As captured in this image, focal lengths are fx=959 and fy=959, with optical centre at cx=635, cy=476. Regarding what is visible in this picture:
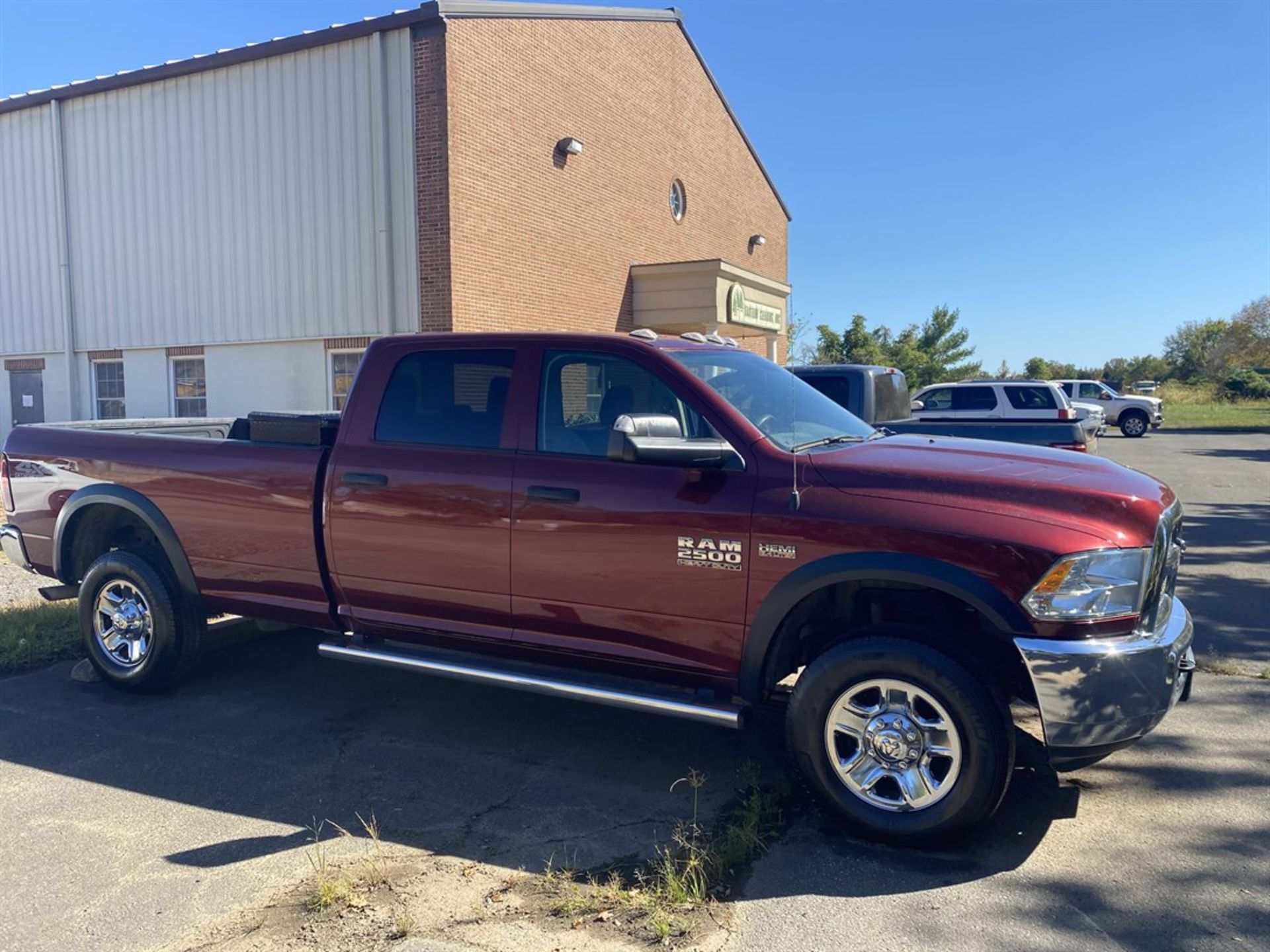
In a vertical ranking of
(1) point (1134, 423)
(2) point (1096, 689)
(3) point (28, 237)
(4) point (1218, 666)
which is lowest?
(4) point (1218, 666)

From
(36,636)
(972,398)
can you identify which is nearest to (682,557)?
(36,636)

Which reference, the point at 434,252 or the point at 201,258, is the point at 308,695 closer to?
the point at 434,252

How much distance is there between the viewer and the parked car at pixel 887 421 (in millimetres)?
9203

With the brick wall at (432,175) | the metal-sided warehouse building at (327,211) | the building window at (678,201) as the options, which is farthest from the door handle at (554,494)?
the building window at (678,201)

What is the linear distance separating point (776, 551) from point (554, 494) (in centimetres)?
105

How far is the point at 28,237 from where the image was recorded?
717 inches

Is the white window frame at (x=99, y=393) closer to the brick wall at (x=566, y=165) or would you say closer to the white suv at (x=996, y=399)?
the brick wall at (x=566, y=165)

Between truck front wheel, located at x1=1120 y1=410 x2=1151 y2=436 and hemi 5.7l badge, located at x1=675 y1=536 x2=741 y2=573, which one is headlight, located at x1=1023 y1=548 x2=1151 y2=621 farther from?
truck front wheel, located at x1=1120 y1=410 x2=1151 y2=436

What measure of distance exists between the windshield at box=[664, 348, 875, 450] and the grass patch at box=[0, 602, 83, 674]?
474cm

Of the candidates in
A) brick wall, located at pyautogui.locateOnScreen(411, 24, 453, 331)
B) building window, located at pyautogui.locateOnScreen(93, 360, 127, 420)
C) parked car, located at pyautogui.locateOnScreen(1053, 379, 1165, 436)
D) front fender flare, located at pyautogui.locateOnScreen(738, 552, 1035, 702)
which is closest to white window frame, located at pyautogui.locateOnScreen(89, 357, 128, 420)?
building window, located at pyautogui.locateOnScreen(93, 360, 127, 420)

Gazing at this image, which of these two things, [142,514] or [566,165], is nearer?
[142,514]

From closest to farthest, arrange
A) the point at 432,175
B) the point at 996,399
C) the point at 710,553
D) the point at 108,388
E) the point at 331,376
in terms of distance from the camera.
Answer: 1. the point at 710,553
2. the point at 432,175
3. the point at 331,376
4. the point at 108,388
5. the point at 996,399

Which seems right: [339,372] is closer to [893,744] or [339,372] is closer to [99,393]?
[99,393]

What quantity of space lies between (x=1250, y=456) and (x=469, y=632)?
77.7 ft
